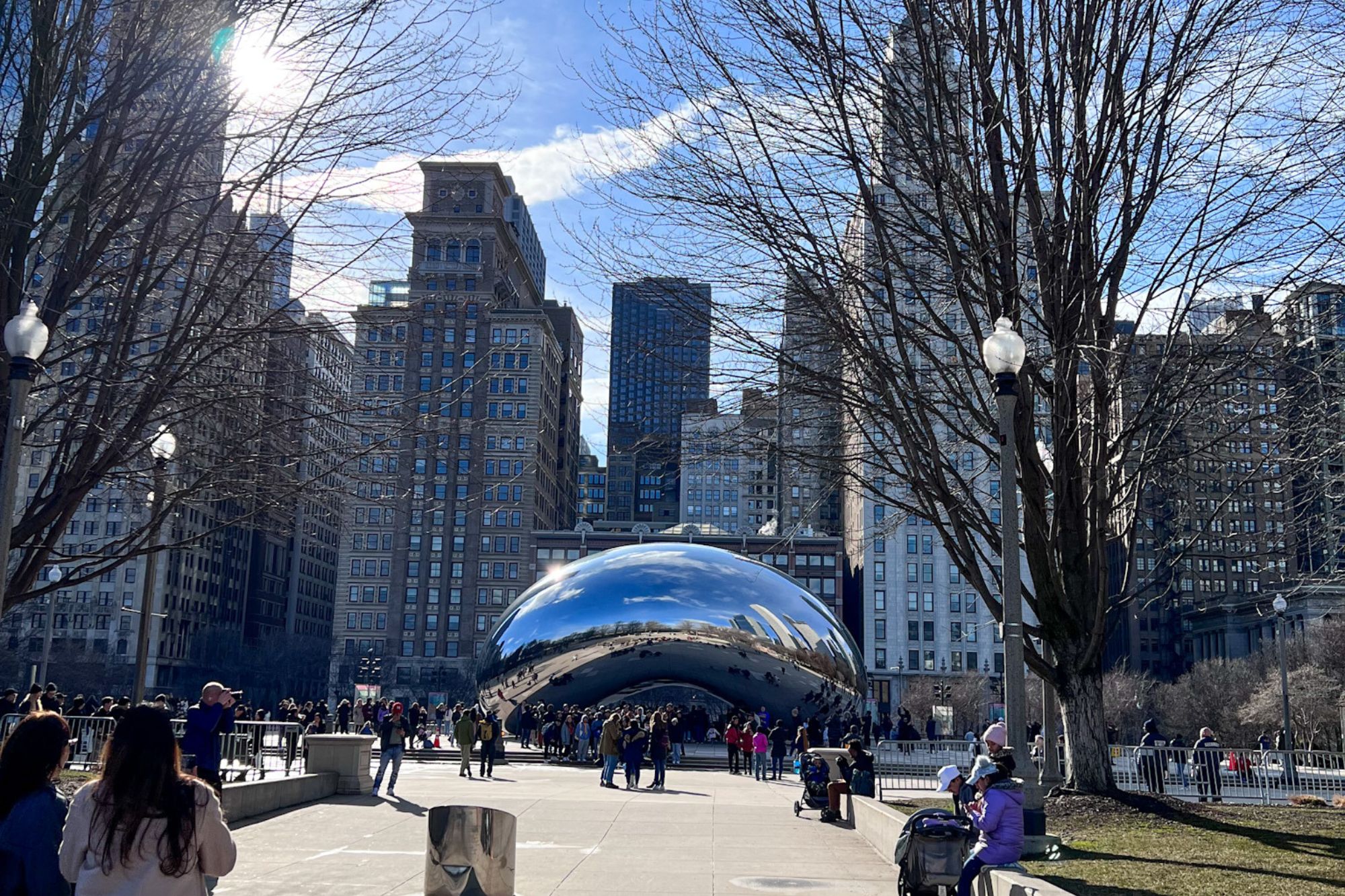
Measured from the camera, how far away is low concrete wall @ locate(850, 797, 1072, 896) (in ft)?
24.2

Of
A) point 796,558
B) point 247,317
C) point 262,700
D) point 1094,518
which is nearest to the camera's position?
point 1094,518

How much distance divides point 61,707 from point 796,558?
103 m

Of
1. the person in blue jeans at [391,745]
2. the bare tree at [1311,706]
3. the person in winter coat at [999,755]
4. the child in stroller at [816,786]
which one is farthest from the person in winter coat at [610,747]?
the bare tree at [1311,706]

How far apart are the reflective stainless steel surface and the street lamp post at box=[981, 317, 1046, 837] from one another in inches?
984

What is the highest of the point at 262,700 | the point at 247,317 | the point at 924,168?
the point at 924,168

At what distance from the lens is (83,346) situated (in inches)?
502

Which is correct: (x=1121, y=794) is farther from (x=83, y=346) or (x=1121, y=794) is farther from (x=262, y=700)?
(x=262, y=700)

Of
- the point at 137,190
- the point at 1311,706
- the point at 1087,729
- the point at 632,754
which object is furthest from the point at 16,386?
the point at 1311,706

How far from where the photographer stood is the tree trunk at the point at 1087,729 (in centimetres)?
1555

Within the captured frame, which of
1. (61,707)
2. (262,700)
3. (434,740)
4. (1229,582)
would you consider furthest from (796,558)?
(61,707)

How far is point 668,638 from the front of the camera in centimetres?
3631

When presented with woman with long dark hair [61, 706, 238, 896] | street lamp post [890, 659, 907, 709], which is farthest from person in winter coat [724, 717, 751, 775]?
street lamp post [890, 659, 907, 709]

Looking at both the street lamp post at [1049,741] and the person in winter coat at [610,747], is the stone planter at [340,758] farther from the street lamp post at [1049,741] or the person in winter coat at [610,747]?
the street lamp post at [1049,741]

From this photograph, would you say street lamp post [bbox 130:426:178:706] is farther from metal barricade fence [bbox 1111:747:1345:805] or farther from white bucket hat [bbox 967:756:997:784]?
metal barricade fence [bbox 1111:747:1345:805]
